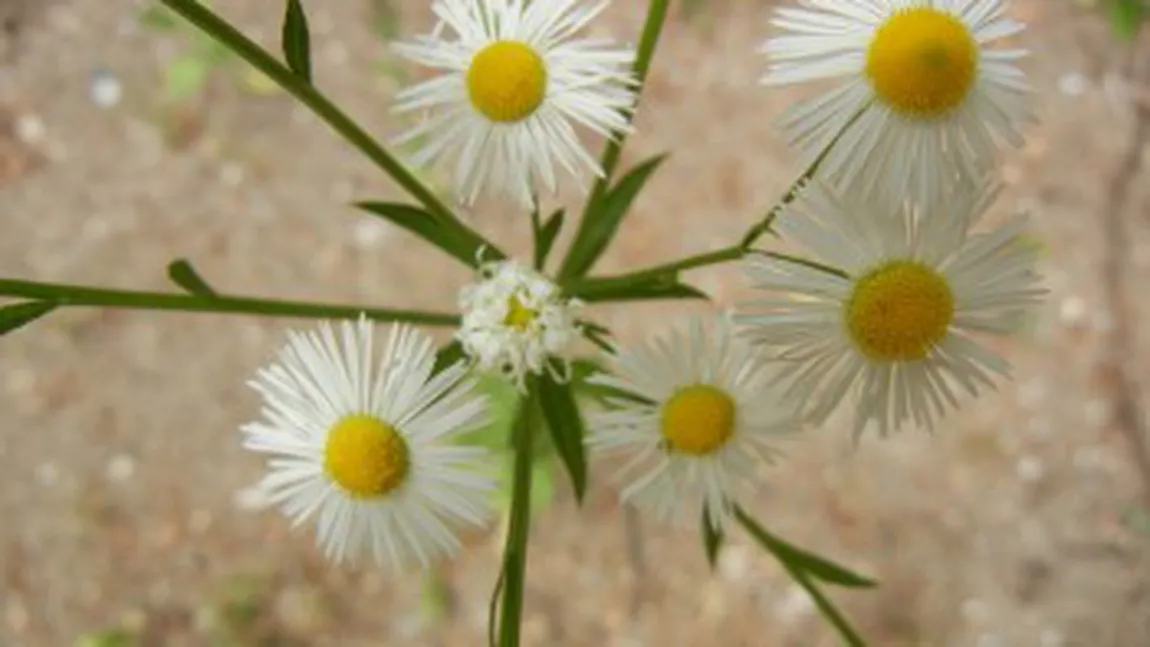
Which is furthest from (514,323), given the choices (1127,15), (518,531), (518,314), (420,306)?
(1127,15)

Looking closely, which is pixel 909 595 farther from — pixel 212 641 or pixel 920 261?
pixel 920 261

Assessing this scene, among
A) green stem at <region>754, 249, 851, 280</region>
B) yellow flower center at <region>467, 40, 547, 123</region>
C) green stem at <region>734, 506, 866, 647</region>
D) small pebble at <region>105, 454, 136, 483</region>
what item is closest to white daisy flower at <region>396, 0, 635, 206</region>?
yellow flower center at <region>467, 40, 547, 123</region>

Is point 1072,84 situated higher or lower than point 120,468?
higher

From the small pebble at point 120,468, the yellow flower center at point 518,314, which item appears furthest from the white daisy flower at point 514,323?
the small pebble at point 120,468

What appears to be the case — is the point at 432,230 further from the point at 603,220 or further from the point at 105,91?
the point at 105,91

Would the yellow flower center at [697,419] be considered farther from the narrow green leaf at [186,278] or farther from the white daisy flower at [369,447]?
the narrow green leaf at [186,278]

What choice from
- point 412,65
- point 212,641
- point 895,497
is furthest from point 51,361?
point 895,497

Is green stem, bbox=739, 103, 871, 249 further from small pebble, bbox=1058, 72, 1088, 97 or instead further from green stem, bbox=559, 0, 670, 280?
small pebble, bbox=1058, 72, 1088, 97
